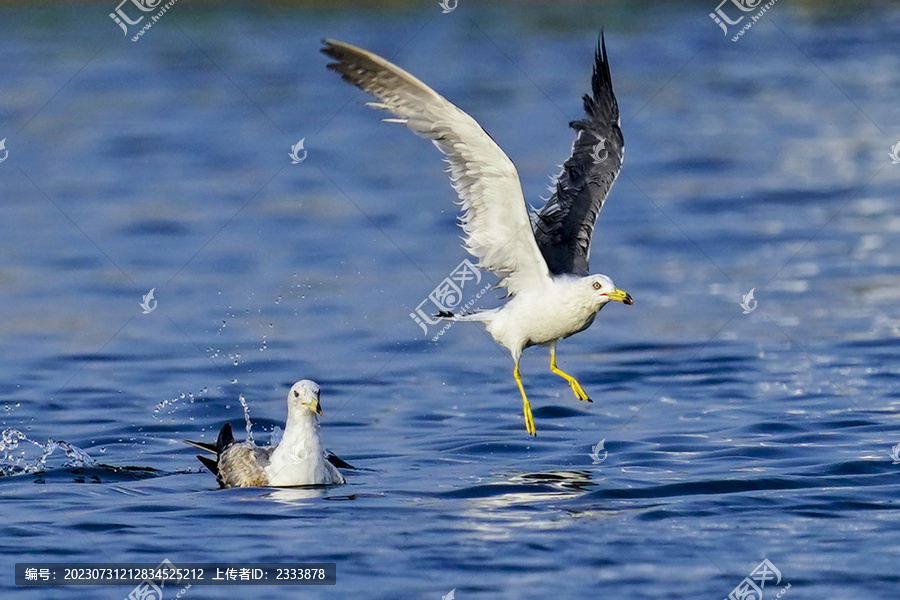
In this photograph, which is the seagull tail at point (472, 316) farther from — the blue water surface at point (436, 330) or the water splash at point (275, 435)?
the water splash at point (275, 435)

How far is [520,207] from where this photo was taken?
11984 millimetres

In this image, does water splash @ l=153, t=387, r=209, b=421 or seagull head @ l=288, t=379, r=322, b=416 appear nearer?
seagull head @ l=288, t=379, r=322, b=416

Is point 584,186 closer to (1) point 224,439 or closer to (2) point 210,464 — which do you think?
(1) point 224,439

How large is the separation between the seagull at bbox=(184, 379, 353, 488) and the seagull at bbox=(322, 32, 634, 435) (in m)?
1.81

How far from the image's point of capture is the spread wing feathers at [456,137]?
1157 cm

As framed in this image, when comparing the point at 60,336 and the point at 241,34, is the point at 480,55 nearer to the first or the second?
the point at 241,34

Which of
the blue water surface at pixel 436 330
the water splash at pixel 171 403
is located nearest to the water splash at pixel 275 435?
the blue water surface at pixel 436 330

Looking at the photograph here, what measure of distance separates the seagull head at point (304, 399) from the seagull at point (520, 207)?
178 cm

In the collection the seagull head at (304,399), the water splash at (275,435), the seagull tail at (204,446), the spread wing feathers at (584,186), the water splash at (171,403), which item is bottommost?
the seagull head at (304,399)

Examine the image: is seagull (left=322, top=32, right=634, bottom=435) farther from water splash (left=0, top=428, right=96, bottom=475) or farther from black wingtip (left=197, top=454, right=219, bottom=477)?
water splash (left=0, top=428, right=96, bottom=475)

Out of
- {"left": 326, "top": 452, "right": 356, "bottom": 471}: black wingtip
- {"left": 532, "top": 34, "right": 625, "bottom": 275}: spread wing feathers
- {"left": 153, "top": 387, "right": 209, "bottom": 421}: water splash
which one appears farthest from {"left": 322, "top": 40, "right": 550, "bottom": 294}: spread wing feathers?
{"left": 153, "top": 387, "right": 209, "bottom": 421}: water splash

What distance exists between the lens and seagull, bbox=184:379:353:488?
11719mm

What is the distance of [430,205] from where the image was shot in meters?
23.1
